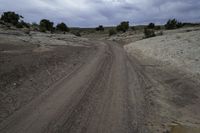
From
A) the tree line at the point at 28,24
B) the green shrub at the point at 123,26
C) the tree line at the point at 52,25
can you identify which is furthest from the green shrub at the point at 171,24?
the tree line at the point at 28,24

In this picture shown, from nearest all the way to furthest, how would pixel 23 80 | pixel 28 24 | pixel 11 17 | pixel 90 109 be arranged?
pixel 90 109
pixel 23 80
pixel 11 17
pixel 28 24

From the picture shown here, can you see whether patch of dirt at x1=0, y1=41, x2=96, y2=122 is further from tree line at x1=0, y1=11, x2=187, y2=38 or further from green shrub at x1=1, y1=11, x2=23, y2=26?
green shrub at x1=1, y1=11, x2=23, y2=26

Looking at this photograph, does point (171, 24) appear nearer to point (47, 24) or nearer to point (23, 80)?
point (47, 24)

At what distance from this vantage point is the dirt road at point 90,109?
653cm

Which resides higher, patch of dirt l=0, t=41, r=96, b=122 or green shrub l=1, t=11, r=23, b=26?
green shrub l=1, t=11, r=23, b=26

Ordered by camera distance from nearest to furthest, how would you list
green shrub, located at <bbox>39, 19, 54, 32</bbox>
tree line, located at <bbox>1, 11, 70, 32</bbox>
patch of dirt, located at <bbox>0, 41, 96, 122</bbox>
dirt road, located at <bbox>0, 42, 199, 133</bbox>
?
dirt road, located at <bbox>0, 42, 199, 133</bbox>
patch of dirt, located at <bbox>0, 41, 96, 122</bbox>
tree line, located at <bbox>1, 11, 70, 32</bbox>
green shrub, located at <bbox>39, 19, 54, 32</bbox>

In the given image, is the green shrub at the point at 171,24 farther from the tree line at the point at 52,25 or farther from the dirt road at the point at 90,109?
the dirt road at the point at 90,109

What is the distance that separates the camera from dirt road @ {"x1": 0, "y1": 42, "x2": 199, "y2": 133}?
21.4 feet

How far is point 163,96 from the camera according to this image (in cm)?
985

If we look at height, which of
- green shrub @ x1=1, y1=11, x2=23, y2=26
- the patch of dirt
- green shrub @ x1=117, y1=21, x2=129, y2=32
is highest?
green shrub @ x1=1, y1=11, x2=23, y2=26

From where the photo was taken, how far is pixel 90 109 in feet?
25.9

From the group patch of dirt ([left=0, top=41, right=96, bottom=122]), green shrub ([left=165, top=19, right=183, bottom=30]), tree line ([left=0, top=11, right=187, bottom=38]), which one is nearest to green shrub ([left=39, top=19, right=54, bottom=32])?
tree line ([left=0, top=11, right=187, bottom=38])

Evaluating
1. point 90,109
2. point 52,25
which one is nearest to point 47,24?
point 52,25

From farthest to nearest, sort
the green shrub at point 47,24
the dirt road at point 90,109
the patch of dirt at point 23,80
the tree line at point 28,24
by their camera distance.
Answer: the green shrub at point 47,24
the tree line at point 28,24
the patch of dirt at point 23,80
the dirt road at point 90,109
